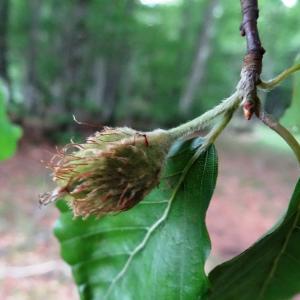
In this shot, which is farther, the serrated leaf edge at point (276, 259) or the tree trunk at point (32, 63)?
the tree trunk at point (32, 63)

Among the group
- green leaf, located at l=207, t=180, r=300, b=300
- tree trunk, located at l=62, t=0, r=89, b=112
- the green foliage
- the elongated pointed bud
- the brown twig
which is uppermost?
the brown twig

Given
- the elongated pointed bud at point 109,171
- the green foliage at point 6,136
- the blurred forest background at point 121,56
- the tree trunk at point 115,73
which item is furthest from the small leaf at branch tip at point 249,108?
the tree trunk at point 115,73

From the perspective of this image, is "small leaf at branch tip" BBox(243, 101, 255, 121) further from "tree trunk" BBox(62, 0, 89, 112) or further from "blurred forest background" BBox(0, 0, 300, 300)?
"tree trunk" BBox(62, 0, 89, 112)

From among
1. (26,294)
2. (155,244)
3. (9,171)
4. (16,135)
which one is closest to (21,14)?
(9,171)

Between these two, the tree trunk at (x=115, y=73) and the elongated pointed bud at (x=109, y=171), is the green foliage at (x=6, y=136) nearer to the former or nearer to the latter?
the elongated pointed bud at (x=109, y=171)

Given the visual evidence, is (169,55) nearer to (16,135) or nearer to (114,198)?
(16,135)

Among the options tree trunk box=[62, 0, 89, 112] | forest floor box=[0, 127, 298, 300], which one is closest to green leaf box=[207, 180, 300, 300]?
forest floor box=[0, 127, 298, 300]
